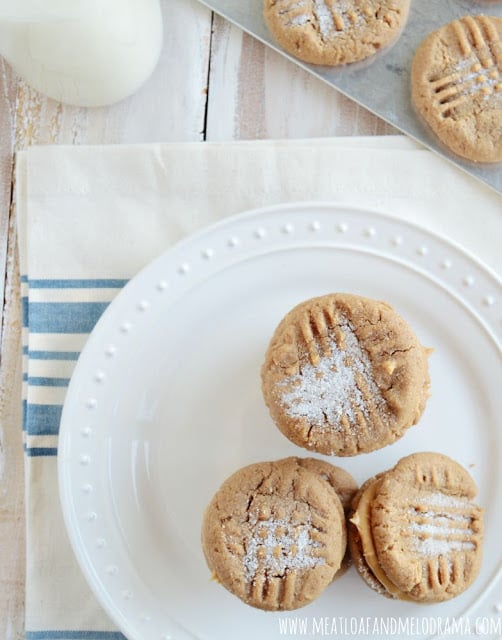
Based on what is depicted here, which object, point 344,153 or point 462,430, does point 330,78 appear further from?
point 462,430

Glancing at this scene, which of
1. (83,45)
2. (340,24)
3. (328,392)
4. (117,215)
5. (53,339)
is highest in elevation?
(340,24)

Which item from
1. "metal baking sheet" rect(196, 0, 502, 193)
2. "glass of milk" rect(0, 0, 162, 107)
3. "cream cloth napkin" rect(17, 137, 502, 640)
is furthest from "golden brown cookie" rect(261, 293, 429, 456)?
"glass of milk" rect(0, 0, 162, 107)

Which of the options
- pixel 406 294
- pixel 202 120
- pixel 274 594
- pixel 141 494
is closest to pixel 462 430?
pixel 406 294

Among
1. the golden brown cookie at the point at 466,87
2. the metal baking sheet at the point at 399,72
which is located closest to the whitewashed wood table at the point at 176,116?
the metal baking sheet at the point at 399,72

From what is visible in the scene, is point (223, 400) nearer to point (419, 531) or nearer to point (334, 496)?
point (334, 496)

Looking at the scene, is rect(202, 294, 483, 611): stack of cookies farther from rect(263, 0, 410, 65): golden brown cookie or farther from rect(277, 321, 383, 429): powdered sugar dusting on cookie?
rect(263, 0, 410, 65): golden brown cookie

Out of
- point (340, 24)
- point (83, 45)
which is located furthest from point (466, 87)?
A: point (83, 45)

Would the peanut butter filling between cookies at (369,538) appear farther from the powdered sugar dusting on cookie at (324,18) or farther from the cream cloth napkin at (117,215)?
the powdered sugar dusting on cookie at (324,18)
